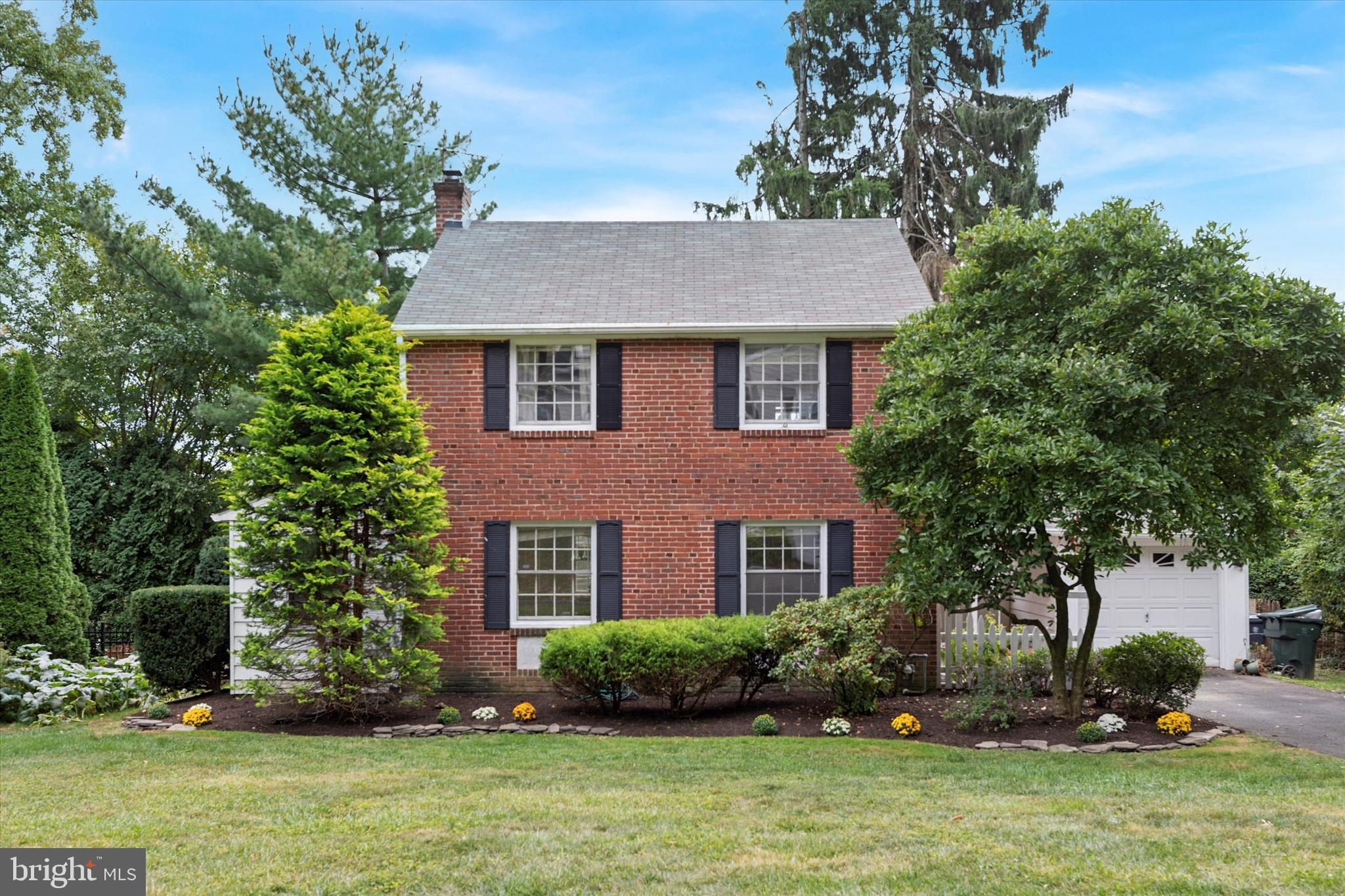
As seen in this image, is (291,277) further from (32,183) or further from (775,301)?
(775,301)

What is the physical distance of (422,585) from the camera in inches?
453

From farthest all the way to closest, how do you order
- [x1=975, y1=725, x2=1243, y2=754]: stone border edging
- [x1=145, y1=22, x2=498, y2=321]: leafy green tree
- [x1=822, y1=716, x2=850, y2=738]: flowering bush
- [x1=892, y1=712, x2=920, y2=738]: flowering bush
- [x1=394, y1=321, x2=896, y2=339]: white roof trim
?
[x1=145, y1=22, x2=498, y2=321]: leafy green tree, [x1=394, y1=321, x2=896, y2=339]: white roof trim, [x1=822, y1=716, x2=850, y2=738]: flowering bush, [x1=892, y1=712, x2=920, y2=738]: flowering bush, [x1=975, y1=725, x2=1243, y2=754]: stone border edging

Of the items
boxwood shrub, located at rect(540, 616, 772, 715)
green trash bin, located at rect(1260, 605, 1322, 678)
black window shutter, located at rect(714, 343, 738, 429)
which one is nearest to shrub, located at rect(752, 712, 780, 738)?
boxwood shrub, located at rect(540, 616, 772, 715)

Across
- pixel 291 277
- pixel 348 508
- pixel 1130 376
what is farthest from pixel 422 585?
pixel 291 277

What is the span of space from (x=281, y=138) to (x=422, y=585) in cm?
1592

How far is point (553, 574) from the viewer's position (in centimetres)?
1326

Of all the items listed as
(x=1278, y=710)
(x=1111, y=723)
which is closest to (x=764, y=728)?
(x=1111, y=723)

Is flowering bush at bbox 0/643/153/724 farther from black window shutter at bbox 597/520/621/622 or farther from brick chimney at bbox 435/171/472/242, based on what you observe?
brick chimney at bbox 435/171/472/242

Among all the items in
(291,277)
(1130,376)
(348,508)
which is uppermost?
(291,277)

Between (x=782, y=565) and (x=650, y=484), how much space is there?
2.04 m

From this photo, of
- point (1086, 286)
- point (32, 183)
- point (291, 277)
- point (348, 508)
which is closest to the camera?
point (1086, 286)

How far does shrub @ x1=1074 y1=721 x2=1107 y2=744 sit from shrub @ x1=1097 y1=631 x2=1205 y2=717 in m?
1.19

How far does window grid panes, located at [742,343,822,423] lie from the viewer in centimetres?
1334

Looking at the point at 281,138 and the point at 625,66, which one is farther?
the point at 281,138
